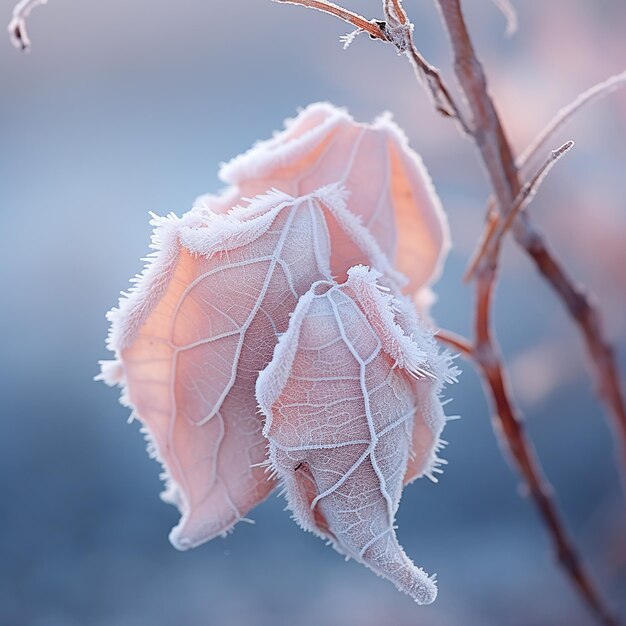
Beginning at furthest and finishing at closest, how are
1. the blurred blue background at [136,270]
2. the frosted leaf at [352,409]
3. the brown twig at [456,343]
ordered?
the blurred blue background at [136,270]
the brown twig at [456,343]
the frosted leaf at [352,409]

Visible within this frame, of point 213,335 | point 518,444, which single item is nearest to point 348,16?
point 213,335

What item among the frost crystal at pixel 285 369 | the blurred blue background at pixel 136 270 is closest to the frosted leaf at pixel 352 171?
the frost crystal at pixel 285 369

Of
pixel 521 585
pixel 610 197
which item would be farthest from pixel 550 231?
pixel 521 585

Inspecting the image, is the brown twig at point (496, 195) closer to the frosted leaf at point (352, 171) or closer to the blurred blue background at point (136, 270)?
the frosted leaf at point (352, 171)

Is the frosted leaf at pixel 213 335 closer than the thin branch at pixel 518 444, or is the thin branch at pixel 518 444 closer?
the frosted leaf at pixel 213 335

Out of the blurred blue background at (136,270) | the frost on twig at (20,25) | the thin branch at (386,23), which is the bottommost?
the blurred blue background at (136,270)

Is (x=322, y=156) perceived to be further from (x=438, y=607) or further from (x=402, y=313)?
(x=438, y=607)

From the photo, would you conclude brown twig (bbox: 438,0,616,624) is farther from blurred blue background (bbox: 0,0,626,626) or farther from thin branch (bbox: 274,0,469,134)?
blurred blue background (bbox: 0,0,626,626)

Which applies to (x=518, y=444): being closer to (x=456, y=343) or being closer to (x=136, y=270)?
(x=456, y=343)

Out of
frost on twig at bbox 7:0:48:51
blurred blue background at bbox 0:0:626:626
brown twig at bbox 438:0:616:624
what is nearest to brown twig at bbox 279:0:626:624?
brown twig at bbox 438:0:616:624
